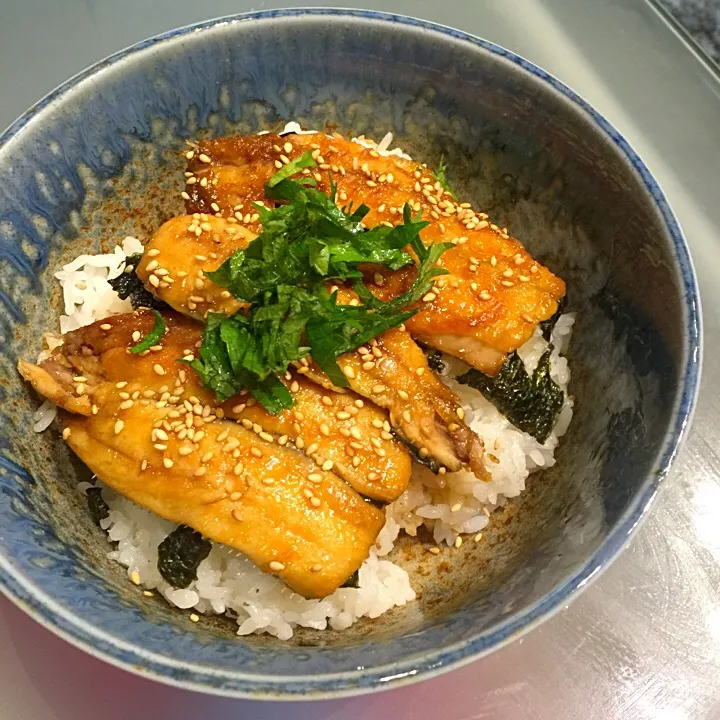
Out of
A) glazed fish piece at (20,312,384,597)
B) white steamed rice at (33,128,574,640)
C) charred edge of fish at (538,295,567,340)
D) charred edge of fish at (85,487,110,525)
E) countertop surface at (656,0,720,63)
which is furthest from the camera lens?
countertop surface at (656,0,720,63)

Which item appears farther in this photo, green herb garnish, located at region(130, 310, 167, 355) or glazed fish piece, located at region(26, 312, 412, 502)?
green herb garnish, located at region(130, 310, 167, 355)

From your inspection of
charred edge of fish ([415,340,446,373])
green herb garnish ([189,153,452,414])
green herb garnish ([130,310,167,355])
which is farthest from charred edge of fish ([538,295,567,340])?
green herb garnish ([130,310,167,355])

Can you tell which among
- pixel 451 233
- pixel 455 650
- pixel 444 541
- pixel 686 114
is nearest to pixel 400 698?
pixel 444 541

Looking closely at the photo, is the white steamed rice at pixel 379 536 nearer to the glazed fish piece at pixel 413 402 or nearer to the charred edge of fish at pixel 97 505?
the charred edge of fish at pixel 97 505

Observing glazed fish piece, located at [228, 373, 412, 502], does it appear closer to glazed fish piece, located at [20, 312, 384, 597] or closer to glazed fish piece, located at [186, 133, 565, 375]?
glazed fish piece, located at [20, 312, 384, 597]

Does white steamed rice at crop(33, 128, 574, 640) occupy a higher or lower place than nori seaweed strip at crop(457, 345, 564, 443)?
lower

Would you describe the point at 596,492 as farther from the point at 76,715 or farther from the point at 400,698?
the point at 76,715

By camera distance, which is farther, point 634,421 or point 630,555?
point 630,555
